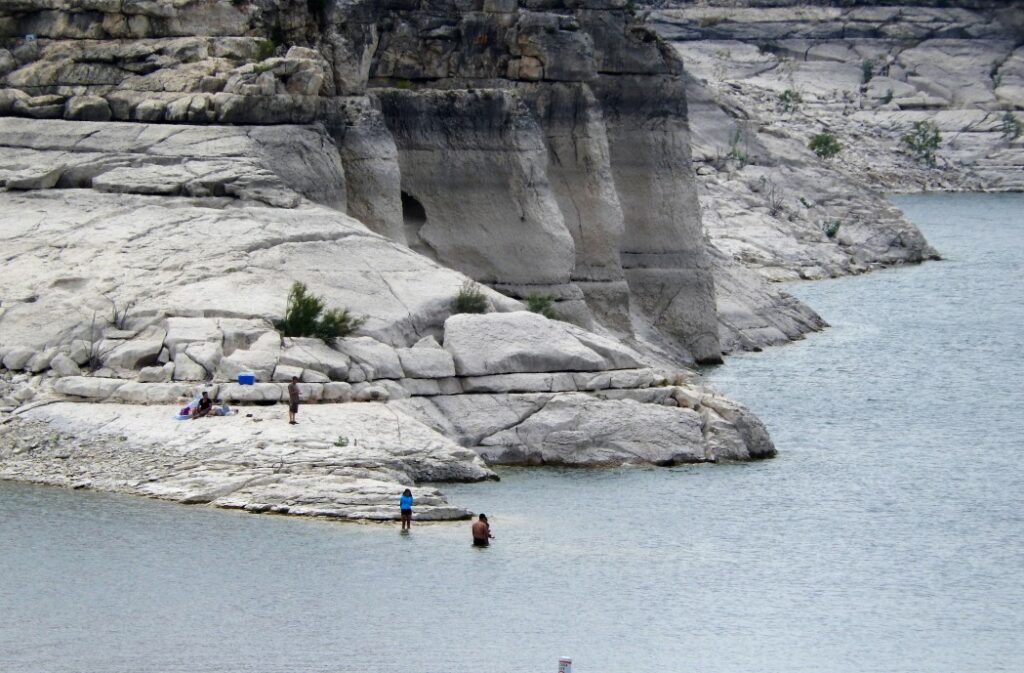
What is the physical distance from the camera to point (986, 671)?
Answer: 3170cm

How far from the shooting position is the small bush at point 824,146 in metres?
116

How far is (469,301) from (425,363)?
2250 millimetres

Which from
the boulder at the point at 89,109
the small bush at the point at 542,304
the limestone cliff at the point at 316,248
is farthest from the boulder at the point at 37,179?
the small bush at the point at 542,304

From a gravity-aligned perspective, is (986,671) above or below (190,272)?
below

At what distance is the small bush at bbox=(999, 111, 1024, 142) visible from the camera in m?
141

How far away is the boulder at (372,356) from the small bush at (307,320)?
28 cm

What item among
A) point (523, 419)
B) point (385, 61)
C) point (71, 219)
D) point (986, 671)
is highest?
point (385, 61)

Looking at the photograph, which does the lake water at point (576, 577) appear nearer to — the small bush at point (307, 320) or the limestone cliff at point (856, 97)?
the small bush at point (307, 320)

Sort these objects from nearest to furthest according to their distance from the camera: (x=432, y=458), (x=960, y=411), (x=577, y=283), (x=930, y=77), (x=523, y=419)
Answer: (x=432, y=458) → (x=523, y=419) → (x=960, y=411) → (x=577, y=283) → (x=930, y=77)

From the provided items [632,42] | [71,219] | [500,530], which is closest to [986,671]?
[500,530]

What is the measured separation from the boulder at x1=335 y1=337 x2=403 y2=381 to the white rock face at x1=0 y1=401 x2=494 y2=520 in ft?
4.30

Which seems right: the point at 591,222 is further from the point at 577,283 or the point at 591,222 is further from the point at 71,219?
the point at 71,219

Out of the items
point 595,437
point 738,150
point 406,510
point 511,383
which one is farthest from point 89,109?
point 738,150

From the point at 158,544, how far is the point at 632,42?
92.1 feet
